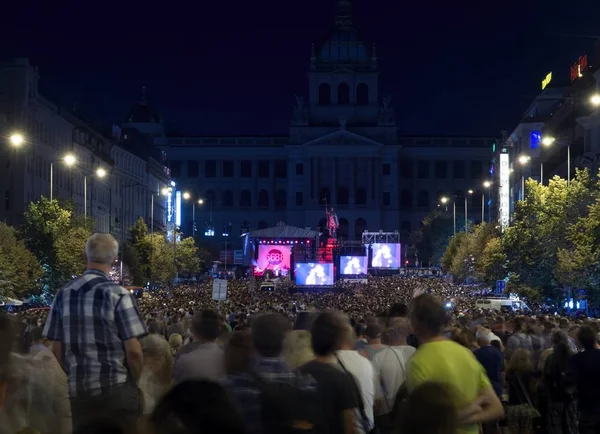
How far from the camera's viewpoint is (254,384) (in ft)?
29.8

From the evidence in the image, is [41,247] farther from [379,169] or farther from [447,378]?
[379,169]

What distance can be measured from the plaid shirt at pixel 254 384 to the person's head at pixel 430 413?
155 centimetres

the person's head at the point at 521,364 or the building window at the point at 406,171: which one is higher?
the building window at the point at 406,171

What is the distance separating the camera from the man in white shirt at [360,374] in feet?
34.2

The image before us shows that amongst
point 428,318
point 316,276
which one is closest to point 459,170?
point 316,276

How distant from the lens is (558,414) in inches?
683

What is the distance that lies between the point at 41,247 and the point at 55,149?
92.4 feet

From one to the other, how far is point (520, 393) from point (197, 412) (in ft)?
36.0

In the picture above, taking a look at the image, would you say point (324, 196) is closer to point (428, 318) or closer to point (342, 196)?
point (342, 196)

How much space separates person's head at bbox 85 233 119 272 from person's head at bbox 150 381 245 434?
12.9ft

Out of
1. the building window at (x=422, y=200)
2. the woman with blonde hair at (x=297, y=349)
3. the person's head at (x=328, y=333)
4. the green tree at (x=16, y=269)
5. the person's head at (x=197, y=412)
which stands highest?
the building window at (x=422, y=200)

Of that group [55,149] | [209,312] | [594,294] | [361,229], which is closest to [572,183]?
[594,294]

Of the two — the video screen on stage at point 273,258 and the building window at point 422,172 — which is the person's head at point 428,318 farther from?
the building window at point 422,172

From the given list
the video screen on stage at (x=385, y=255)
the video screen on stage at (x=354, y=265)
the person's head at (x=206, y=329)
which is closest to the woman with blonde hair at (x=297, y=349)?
the person's head at (x=206, y=329)
